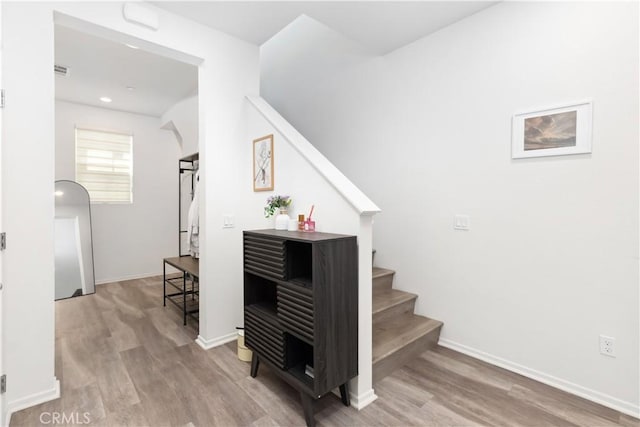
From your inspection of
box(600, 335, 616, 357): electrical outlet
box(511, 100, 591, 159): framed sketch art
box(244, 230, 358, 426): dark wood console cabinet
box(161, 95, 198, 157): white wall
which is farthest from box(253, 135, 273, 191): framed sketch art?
box(600, 335, 616, 357): electrical outlet

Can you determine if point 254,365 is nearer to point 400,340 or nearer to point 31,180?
point 400,340

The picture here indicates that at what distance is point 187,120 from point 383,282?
12.0 ft

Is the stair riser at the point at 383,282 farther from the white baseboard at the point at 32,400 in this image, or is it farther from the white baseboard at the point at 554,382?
the white baseboard at the point at 32,400

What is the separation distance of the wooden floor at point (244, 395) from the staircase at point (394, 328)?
82 mm

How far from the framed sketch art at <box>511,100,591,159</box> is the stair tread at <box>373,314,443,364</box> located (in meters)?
1.52

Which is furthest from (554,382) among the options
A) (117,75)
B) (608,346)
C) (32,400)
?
(117,75)

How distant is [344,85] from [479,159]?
69.6 inches

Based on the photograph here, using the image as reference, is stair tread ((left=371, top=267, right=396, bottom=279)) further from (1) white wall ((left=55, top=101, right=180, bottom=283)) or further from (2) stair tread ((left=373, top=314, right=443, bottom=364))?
Result: (1) white wall ((left=55, top=101, right=180, bottom=283))

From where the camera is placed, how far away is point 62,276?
13.8ft

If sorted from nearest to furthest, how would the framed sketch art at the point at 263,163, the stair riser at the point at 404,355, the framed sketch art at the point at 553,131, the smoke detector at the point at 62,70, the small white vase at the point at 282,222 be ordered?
the framed sketch art at the point at 553,131
the stair riser at the point at 404,355
the small white vase at the point at 282,222
the framed sketch art at the point at 263,163
the smoke detector at the point at 62,70

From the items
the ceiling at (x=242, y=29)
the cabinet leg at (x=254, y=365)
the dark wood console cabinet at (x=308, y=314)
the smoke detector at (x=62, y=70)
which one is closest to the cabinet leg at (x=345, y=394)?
the dark wood console cabinet at (x=308, y=314)

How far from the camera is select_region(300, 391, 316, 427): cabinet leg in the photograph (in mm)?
1763

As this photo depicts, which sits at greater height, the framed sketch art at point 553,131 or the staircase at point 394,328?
the framed sketch art at point 553,131

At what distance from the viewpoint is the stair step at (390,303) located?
8.55 feet
